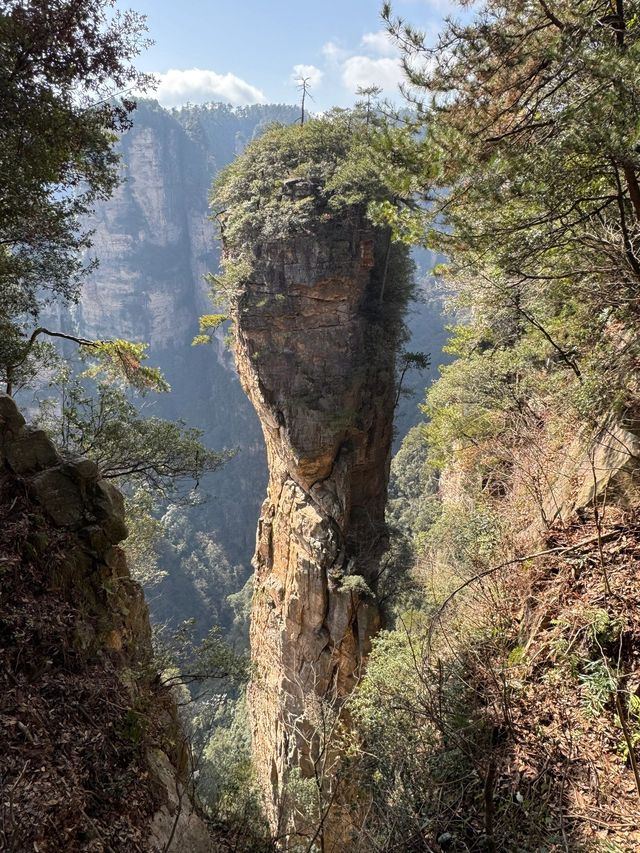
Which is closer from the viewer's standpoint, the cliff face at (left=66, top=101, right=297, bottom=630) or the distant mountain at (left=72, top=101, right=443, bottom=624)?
the distant mountain at (left=72, top=101, right=443, bottom=624)

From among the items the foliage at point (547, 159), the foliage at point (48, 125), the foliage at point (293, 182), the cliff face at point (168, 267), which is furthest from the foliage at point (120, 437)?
the cliff face at point (168, 267)

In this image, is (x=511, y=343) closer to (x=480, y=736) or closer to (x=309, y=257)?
(x=309, y=257)

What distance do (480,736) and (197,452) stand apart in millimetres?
5283

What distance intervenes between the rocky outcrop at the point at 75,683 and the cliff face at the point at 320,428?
259 inches

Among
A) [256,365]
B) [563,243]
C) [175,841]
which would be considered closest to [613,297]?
[563,243]

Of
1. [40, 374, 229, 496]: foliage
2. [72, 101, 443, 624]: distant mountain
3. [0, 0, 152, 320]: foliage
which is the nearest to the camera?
[0, 0, 152, 320]: foliage

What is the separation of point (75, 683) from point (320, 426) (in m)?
8.65

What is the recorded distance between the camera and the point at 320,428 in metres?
11.8

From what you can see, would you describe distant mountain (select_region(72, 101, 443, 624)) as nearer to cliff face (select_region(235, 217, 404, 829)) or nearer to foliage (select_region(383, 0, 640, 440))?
cliff face (select_region(235, 217, 404, 829))

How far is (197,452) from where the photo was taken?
7.14 meters

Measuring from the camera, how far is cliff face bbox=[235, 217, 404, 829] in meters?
11.4

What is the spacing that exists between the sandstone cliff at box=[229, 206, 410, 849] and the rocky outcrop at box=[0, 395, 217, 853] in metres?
6.59

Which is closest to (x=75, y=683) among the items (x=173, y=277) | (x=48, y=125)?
(x=48, y=125)

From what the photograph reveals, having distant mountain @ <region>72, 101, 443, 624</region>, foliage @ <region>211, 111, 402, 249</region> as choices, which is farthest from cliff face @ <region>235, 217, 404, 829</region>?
distant mountain @ <region>72, 101, 443, 624</region>
